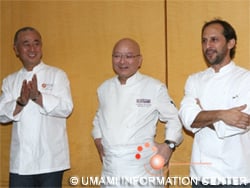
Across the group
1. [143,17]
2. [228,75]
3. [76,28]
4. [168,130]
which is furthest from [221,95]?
[76,28]

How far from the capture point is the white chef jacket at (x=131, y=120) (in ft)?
8.18

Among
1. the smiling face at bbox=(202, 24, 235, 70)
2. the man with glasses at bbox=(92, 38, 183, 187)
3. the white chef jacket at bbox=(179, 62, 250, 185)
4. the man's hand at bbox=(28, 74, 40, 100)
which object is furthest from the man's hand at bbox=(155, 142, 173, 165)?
the man's hand at bbox=(28, 74, 40, 100)

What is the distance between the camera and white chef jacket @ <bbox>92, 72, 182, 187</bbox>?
8.18 ft

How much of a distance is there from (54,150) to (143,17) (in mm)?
1044

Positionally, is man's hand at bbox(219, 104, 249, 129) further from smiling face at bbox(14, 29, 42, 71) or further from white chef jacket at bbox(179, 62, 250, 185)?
smiling face at bbox(14, 29, 42, 71)

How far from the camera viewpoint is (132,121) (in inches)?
99.4

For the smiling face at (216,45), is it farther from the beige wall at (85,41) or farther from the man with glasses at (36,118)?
the man with glasses at (36,118)

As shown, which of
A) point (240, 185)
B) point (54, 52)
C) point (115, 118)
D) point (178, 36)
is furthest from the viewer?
point (54, 52)

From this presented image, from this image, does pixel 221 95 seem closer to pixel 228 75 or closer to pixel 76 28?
pixel 228 75

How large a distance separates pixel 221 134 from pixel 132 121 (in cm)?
56

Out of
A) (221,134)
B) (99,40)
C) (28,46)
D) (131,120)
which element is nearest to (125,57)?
(131,120)

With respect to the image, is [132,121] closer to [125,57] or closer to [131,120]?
[131,120]

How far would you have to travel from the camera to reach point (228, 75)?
7.54 feet

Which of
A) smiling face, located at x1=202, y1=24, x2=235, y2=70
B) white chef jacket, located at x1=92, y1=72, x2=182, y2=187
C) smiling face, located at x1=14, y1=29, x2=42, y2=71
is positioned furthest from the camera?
smiling face, located at x1=14, y1=29, x2=42, y2=71
